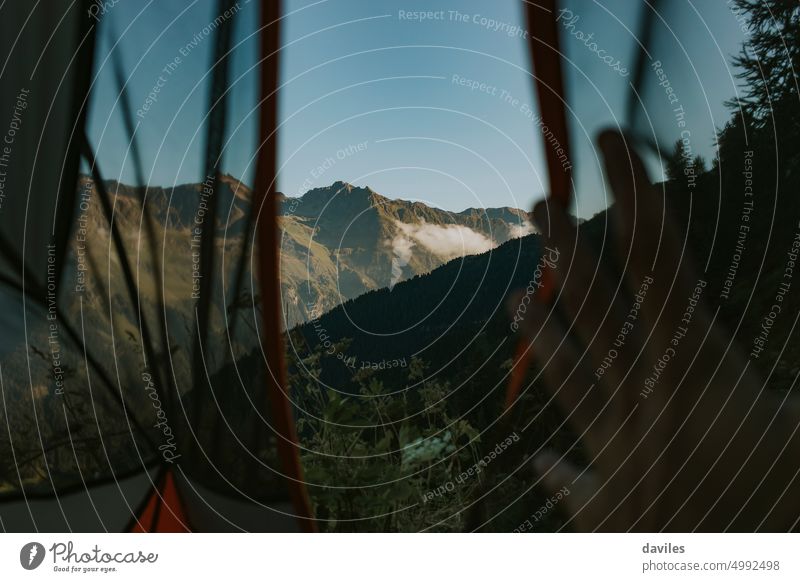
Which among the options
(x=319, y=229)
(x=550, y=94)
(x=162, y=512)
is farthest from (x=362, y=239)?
(x=162, y=512)

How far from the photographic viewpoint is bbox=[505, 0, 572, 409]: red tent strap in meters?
1.03

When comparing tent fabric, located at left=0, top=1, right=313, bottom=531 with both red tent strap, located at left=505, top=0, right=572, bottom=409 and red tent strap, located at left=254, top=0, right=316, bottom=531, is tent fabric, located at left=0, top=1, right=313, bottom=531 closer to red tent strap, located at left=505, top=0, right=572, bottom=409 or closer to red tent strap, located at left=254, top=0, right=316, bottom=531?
red tent strap, located at left=254, top=0, right=316, bottom=531

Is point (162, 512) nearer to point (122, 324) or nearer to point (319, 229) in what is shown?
point (122, 324)

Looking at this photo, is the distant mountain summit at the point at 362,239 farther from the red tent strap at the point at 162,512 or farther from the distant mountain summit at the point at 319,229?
the red tent strap at the point at 162,512

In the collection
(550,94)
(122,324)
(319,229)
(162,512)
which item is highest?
(550,94)

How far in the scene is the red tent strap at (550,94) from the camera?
1.03 meters

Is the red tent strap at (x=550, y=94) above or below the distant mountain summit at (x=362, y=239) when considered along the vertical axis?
above

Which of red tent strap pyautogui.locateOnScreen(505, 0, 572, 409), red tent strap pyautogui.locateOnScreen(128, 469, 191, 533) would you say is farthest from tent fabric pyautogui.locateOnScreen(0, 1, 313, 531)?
red tent strap pyautogui.locateOnScreen(505, 0, 572, 409)

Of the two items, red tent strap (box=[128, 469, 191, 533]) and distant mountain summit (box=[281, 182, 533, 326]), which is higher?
distant mountain summit (box=[281, 182, 533, 326])

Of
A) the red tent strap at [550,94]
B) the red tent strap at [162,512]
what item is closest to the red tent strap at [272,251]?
the red tent strap at [162,512]

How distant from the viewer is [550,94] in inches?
40.8

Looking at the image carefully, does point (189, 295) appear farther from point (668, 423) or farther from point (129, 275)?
point (668, 423)
